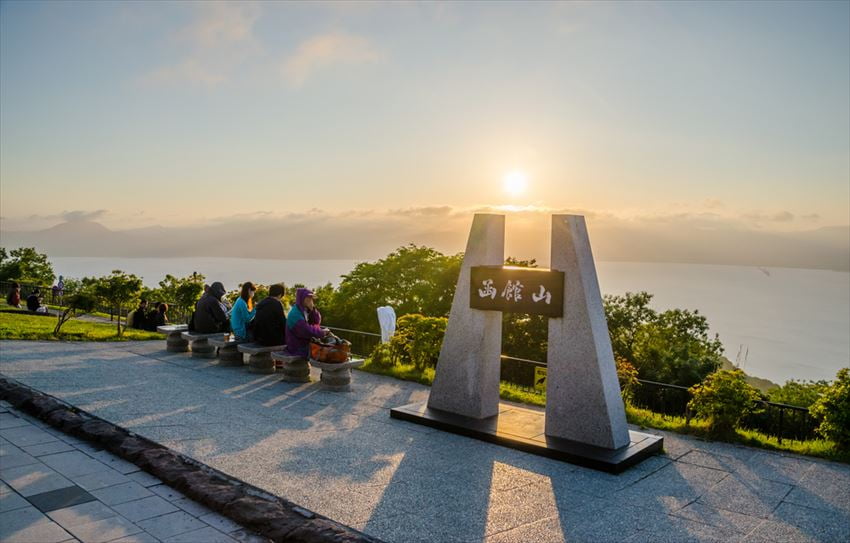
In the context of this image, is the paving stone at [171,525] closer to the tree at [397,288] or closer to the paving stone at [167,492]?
the paving stone at [167,492]

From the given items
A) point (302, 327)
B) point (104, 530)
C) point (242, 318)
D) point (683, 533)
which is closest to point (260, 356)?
point (242, 318)

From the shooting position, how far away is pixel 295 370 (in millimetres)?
11438

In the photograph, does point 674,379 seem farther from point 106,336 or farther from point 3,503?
point 3,503

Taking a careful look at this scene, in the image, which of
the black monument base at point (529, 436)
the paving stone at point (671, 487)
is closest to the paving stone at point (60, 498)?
the black monument base at point (529, 436)

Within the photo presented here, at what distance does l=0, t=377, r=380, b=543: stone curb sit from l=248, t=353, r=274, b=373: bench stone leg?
3.76 metres

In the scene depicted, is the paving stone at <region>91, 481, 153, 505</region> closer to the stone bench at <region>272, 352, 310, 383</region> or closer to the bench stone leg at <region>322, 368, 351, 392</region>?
the bench stone leg at <region>322, 368, 351, 392</region>

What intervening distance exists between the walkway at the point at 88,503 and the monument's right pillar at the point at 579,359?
4.25 metres

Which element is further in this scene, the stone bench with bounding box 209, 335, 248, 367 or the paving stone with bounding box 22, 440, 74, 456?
the stone bench with bounding box 209, 335, 248, 367

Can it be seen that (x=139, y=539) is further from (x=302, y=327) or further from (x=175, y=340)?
(x=175, y=340)

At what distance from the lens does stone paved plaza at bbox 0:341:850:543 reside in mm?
5754

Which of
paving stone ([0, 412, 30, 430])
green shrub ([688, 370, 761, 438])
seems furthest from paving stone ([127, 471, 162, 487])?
green shrub ([688, 370, 761, 438])

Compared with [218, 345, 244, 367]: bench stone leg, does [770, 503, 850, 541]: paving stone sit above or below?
below

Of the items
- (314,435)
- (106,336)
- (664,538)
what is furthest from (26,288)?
(664,538)

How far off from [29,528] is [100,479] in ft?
3.83
